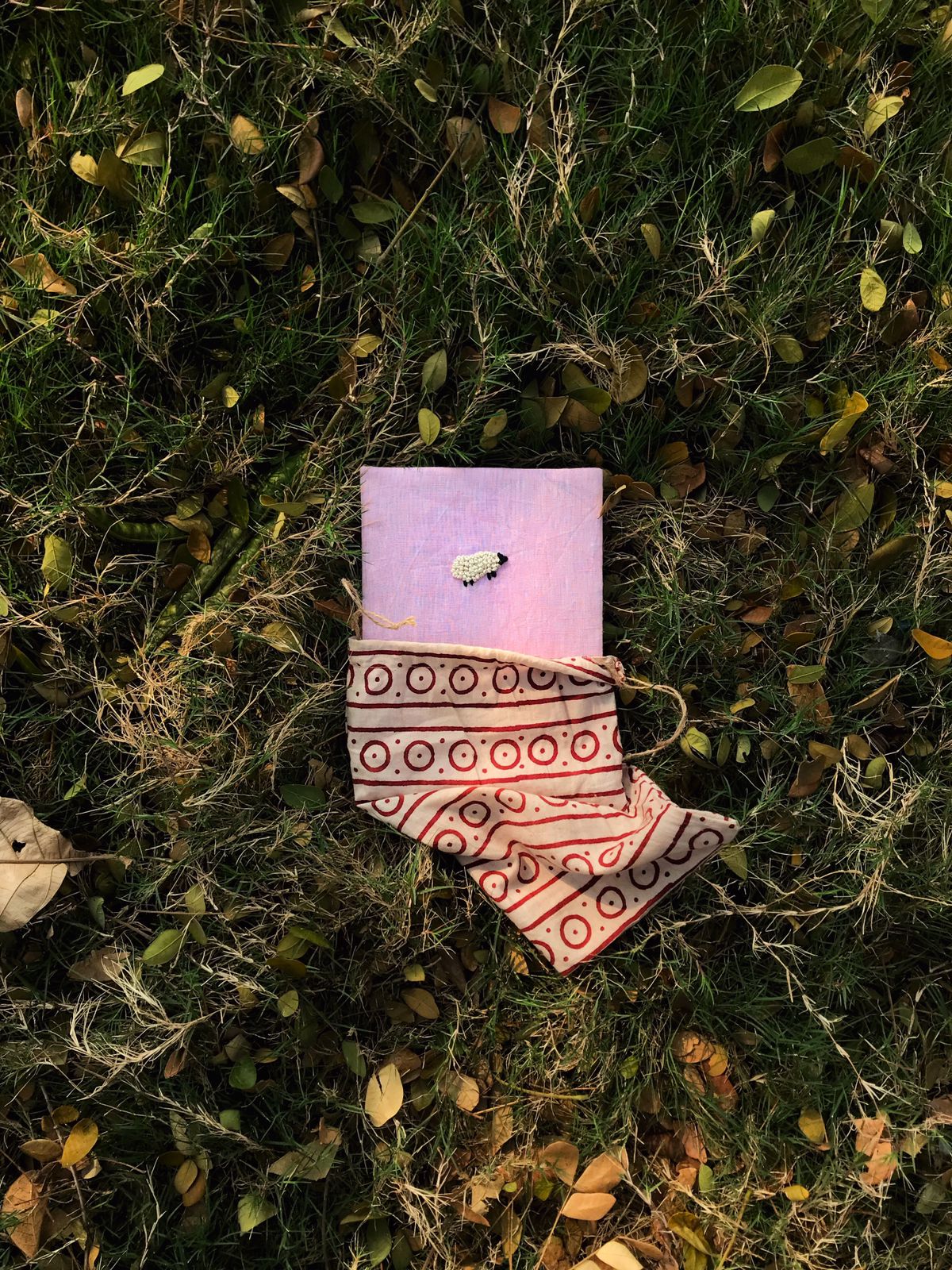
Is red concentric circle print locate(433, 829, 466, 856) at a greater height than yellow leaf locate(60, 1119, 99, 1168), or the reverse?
red concentric circle print locate(433, 829, 466, 856)

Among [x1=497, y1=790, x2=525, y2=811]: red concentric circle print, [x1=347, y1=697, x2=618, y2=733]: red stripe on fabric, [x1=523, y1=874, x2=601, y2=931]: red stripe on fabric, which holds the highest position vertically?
[x1=347, y1=697, x2=618, y2=733]: red stripe on fabric

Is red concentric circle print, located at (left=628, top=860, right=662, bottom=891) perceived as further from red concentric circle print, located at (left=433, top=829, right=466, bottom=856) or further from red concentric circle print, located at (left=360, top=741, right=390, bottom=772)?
red concentric circle print, located at (left=360, top=741, right=390, bottom=772)

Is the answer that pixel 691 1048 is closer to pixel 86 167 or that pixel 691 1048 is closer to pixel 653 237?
pixel 653 237

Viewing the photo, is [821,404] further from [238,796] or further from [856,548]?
[238,796]

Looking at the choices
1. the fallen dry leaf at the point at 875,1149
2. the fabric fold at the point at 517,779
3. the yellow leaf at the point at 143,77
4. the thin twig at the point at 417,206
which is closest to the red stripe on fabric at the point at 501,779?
the fabric fold at the point at 517,779

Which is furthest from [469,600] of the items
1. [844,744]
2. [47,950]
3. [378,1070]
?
[47,950]

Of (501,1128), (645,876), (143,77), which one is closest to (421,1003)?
(501,1128)

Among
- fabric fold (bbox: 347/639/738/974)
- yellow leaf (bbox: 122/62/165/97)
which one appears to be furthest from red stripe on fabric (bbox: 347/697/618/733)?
yellow leaf (bbox: 122/62/165/97)

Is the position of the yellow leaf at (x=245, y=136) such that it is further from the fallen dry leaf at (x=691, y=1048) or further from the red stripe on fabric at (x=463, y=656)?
the fallen dry leaf at (x=691, y=1048)
